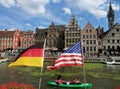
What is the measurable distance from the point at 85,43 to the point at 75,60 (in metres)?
71.8

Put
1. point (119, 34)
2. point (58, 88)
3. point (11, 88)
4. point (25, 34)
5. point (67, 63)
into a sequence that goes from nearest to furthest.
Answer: point (11, 88) < point (67, 63) < point (58, 88) < point (119, 34) < point (25, 34)

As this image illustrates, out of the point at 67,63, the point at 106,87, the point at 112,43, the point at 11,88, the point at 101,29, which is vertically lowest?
the point at 106,87

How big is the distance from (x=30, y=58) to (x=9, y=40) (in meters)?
90.5

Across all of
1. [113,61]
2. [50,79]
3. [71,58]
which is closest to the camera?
[71,58]

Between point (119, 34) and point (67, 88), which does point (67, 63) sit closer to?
point (67, 88)

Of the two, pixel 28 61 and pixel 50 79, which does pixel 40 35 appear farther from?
pixel 28 61

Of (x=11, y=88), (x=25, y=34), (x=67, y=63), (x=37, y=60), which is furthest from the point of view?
(x=25, y=34)

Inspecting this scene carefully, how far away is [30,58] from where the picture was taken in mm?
15891

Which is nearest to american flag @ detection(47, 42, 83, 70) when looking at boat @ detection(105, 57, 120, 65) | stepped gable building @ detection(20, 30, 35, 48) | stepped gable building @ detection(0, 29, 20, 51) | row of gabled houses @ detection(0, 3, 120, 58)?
boat @ detection(105, 57, 120, 65)

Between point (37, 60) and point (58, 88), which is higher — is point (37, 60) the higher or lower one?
the higher one

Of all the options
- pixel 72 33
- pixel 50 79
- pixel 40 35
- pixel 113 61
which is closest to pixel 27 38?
pixel 40 35

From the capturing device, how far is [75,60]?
17.8 meters

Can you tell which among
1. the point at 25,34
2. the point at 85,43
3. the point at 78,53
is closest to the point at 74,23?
the point at 85,43

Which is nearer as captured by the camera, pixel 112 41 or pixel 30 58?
pixel 30 58
